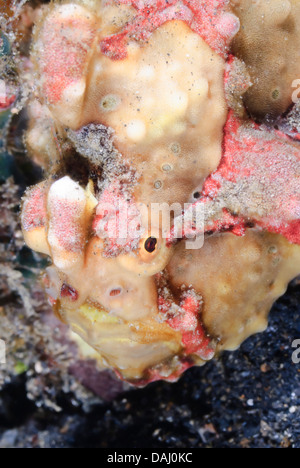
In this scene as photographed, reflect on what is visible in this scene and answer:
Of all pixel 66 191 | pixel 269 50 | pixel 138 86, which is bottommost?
pixel 66 191

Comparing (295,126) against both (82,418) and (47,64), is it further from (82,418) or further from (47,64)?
(82,418)

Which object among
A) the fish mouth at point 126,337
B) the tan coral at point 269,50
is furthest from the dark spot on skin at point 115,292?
the tan coral at point 269,50

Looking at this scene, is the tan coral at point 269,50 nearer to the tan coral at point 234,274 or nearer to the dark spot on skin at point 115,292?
the tan coral at point 234,274

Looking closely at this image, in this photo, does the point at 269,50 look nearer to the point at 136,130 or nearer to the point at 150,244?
the point at 136,130

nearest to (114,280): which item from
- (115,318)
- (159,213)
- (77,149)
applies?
(115,318)

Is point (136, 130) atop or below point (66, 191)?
atop

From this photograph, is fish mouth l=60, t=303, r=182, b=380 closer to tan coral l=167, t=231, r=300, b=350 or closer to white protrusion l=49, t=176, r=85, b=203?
tan coral l=167, t=231, r=300, b=350

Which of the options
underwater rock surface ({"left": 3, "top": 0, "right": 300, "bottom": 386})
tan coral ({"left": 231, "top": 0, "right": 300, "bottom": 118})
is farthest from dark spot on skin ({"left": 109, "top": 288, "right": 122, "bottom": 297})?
tan coral ({"left": 231, "top": 0, "right": 300, "bottom": 118})

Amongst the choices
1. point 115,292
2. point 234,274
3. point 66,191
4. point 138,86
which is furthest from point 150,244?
point 138,86
